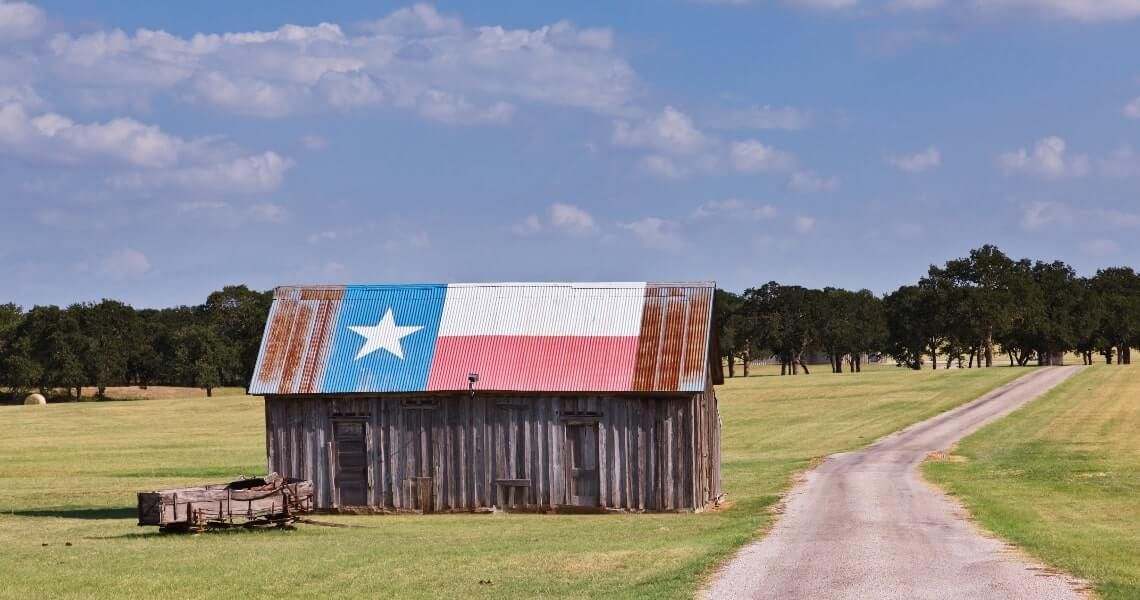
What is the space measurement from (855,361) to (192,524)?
155 metres

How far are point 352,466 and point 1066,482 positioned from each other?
78.6 ft

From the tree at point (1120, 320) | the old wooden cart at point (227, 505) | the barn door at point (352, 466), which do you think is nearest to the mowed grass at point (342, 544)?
the old wooden cart at point (227, 505)

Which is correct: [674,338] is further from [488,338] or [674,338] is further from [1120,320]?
[1120,320]

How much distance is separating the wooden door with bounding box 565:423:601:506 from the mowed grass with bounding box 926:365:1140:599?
34.5 ft

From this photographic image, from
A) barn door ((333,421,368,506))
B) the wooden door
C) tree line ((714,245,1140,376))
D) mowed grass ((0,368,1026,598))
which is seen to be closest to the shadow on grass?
mowed grass ((0,368,1026,598))

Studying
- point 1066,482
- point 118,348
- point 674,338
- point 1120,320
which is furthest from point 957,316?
point 674,338

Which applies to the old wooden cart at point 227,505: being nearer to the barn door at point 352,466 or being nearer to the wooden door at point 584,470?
the barn door at point 352,466

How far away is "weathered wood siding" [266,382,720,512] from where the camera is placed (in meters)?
39.2

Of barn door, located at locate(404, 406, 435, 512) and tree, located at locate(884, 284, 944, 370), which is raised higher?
tree, located at locate(884, 284, 944, 370)

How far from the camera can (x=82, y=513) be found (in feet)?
130

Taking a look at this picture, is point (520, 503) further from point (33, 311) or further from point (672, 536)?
point (33, 311)

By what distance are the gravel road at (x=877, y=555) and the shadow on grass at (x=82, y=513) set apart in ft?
62.8

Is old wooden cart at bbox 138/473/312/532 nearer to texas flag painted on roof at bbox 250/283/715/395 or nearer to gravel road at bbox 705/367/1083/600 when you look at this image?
texas flag painted on roof at bbox 250/283/715/395

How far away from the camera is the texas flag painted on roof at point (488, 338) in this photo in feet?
132
